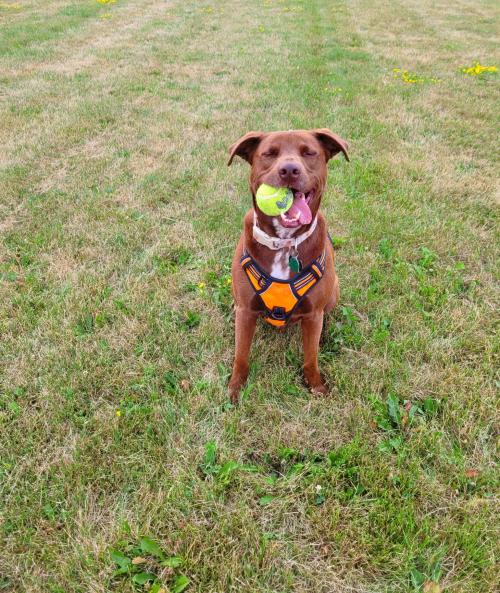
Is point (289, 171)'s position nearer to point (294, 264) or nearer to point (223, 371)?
point (294, 264)

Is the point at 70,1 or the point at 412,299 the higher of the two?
the point at 70,1

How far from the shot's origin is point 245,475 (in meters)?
2.54

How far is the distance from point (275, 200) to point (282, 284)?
1.82 ft

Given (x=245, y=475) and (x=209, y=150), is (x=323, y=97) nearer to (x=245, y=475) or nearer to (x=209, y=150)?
(x=209, y=150)

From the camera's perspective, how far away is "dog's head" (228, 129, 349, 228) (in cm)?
248

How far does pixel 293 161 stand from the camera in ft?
8.26

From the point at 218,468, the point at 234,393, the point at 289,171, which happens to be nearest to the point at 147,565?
the point at 218,468

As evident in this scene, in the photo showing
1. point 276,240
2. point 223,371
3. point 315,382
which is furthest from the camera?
point 223,371

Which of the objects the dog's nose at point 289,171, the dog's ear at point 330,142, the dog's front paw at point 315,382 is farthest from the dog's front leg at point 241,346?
the dog's ear at point 330,142

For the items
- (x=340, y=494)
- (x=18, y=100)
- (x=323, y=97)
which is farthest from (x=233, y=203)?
(x=18, y=100)

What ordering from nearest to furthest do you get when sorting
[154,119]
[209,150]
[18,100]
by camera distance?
[209,150] → [154,119] → [18,100]

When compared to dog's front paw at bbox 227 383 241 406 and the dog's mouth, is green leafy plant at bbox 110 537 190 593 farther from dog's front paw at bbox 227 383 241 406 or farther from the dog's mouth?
the dog's mouth

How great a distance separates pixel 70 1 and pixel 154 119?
14.8 m

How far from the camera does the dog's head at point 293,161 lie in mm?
2484
